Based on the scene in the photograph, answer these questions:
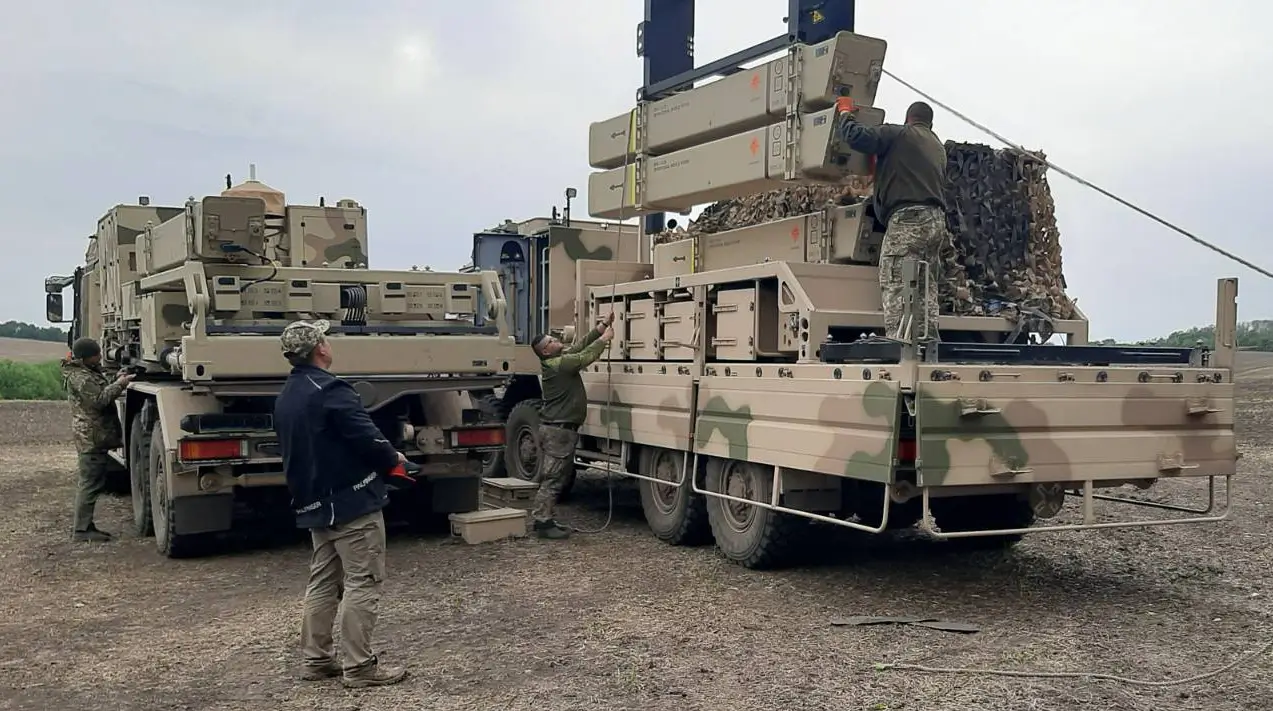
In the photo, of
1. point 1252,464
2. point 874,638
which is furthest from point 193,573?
point 1252,464

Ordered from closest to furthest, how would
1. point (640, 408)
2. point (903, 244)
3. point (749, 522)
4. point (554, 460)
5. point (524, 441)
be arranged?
point (903, 244) → point (749, 522) → point (640, 408) → point (554, 460) → point (524, 441)

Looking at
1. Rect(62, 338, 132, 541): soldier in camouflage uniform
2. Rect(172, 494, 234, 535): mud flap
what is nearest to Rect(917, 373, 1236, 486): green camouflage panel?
Rect(172, 494, 234, 535): mud flap

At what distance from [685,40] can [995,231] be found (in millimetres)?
3417

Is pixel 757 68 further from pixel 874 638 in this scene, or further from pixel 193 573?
pixel 193 573

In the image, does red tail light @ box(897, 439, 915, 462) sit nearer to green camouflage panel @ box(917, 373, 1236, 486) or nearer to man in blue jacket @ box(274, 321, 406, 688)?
green camouflage panel @ box(917, 373, 1236, 486)

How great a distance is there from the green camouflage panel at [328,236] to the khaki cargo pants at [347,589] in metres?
4.66

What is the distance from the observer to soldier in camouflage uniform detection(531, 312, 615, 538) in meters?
8.70

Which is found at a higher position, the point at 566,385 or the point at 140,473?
the point at 566,385

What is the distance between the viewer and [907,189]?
22.4 feet

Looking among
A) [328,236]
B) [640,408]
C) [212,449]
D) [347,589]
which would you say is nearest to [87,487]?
[212,449]

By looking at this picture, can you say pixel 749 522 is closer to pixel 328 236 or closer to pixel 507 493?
pixel 507 493

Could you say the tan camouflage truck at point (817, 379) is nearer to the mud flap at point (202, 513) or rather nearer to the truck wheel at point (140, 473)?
the mud flap at point (202, 513)

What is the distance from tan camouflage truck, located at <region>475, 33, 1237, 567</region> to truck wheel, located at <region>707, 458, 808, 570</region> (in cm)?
1

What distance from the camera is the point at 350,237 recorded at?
9500mm
